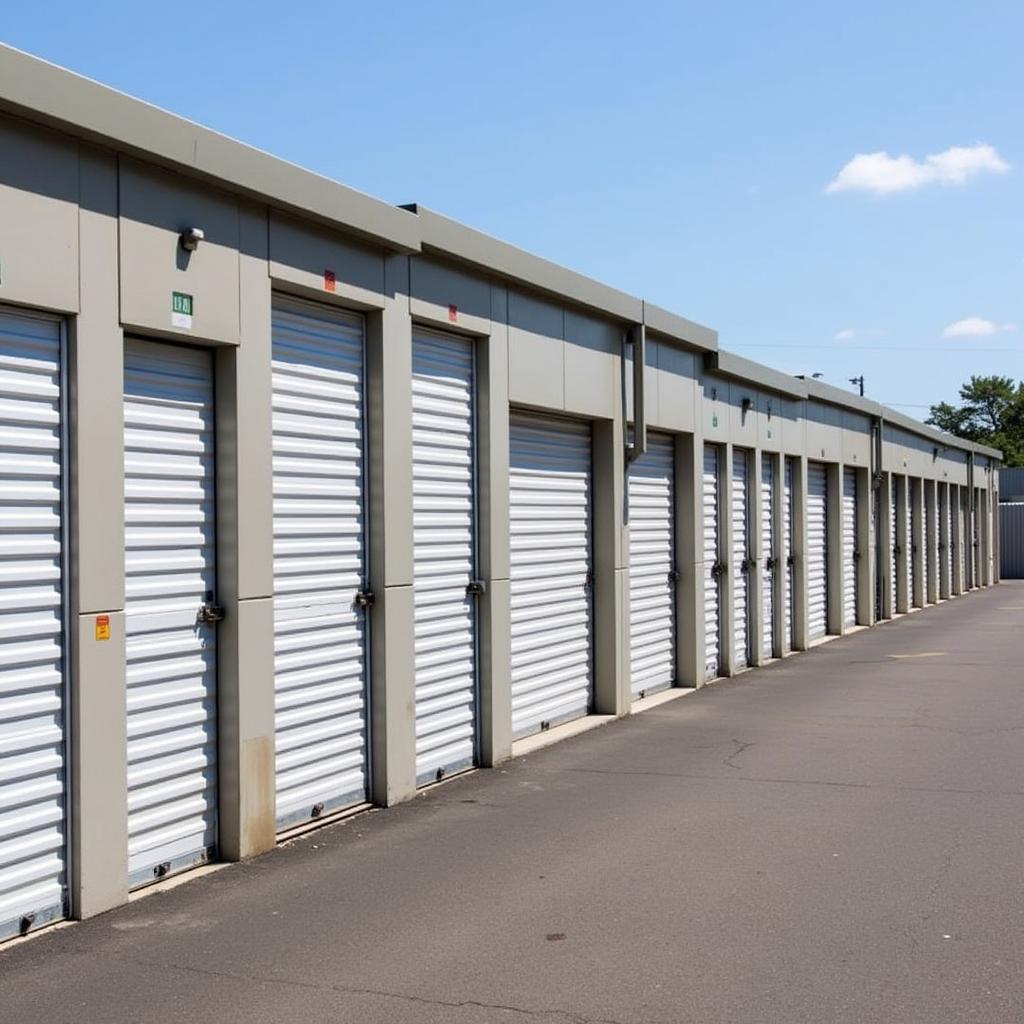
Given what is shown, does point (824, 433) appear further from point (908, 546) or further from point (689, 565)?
point (908, 546)

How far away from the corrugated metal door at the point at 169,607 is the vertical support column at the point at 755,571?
11230mm

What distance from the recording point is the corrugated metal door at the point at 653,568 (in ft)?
46.5

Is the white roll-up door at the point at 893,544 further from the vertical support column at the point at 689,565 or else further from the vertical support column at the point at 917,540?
the vertical support column at the point at 689,565

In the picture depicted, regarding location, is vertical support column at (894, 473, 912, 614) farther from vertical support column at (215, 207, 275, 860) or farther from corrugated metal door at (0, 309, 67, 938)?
corrugated metal door at (0, 309, 67, 938)

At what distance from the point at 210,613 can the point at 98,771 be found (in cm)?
126

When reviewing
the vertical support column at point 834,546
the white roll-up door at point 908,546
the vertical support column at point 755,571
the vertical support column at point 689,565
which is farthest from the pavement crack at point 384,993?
the white roll-up door at point 908,546

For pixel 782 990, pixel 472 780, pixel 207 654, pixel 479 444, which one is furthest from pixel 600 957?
pixel 479 444

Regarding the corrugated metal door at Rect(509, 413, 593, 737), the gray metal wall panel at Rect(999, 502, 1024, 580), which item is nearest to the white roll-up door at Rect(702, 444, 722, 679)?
the corrugated metal door at Rect(509, 413, 593, 737)

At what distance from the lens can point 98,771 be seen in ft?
21.4

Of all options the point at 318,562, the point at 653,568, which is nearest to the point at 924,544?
the point at 653,568

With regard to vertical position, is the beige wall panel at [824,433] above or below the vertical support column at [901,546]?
above

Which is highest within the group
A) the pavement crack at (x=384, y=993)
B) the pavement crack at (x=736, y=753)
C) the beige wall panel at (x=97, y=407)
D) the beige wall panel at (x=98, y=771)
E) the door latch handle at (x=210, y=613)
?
the beige wall panel at (x=97, y=407)

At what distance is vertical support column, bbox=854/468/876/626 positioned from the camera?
24.5 m

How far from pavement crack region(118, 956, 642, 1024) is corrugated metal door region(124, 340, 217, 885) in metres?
1.31
